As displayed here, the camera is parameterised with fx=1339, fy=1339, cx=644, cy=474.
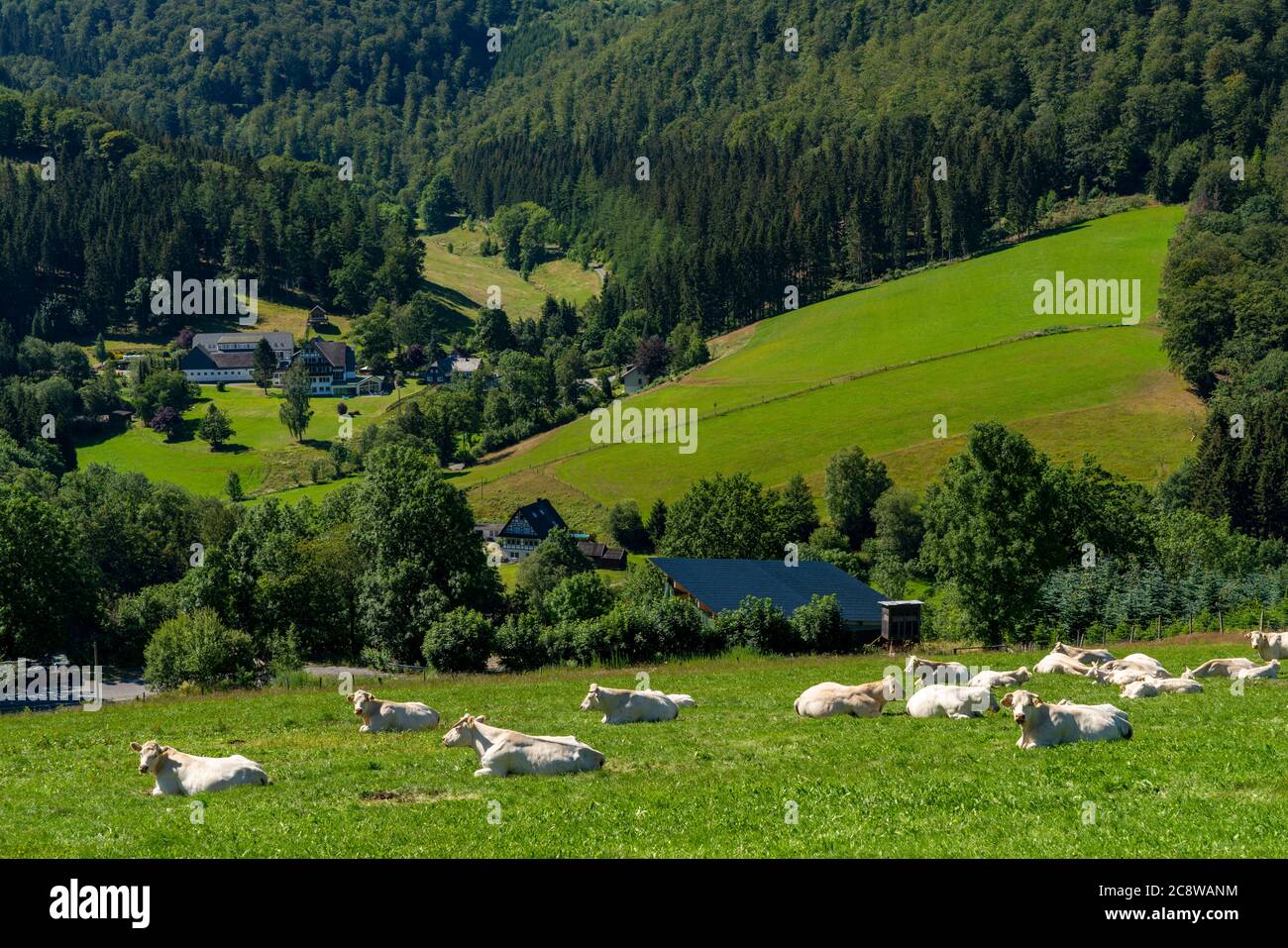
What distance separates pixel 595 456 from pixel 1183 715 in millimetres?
129927

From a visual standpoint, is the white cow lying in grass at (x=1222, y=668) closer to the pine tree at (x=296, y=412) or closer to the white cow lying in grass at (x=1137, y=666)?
the white cow lying in grass at (x=1137, y=666)

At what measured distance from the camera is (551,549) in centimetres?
11556

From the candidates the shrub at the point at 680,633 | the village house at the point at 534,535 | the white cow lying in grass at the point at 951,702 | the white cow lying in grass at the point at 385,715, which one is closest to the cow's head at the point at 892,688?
the white cow lying in grass at the point at 951,702

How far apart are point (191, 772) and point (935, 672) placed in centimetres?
1966

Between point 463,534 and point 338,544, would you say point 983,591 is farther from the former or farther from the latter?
point 338,544

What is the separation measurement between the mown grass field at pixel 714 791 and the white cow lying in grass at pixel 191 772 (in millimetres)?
461

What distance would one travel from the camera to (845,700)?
2781 centimetres

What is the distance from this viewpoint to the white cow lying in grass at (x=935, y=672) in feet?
111

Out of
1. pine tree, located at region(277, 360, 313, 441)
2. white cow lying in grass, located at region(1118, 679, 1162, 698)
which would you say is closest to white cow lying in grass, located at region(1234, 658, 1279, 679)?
white cow lying in grass, located at region(1118, 679, 1162, 698)

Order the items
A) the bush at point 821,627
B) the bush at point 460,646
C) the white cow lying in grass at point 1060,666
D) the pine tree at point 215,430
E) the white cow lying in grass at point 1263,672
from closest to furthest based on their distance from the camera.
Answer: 1. the white cow lying in grass at point 1263,672
2. the white cow lying in grass at point 1060,666
3. the bush at point 460,646
4. the bush at point 821,627
5. the pine tree at point 215,430

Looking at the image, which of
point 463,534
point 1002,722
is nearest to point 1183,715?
point 1002,722

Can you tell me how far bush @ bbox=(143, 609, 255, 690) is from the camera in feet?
189

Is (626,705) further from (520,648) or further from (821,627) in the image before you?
(821,627)

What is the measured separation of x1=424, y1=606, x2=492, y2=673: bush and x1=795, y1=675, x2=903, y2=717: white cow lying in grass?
28.6m
